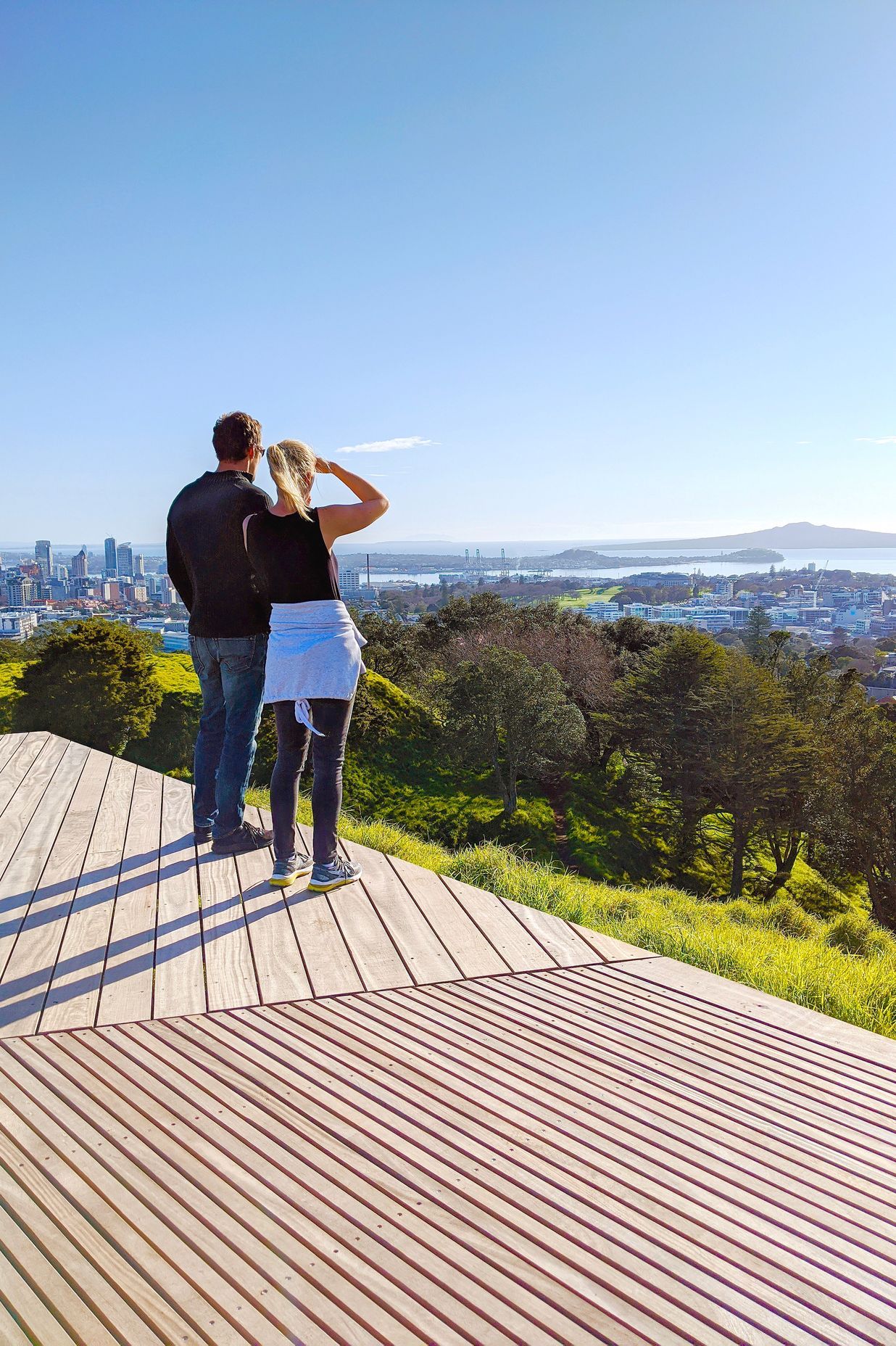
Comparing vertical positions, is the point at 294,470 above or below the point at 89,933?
above

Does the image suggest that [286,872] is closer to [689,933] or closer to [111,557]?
[689,933]

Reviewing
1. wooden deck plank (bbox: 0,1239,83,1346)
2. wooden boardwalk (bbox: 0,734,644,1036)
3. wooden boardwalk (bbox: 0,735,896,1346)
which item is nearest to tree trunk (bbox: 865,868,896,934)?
wooden boardwalk (bbox: 0,734,644,1036)

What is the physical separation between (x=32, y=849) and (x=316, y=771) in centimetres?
155

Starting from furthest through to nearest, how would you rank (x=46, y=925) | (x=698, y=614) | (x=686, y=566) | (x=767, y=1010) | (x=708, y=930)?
(x=686, y=566)
(x=698, y=614)
(x=708, y=930)
(x=46, y=925)
(x=767, y=1010)

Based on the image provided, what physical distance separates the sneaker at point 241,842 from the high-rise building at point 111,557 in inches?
2658

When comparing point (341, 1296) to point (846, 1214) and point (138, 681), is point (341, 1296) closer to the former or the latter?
point (846, 1214)

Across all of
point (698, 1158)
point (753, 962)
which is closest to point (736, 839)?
point (753, 962)

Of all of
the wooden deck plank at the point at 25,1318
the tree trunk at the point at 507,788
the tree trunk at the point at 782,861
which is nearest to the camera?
the wooden deck plank at the point at 25,1318

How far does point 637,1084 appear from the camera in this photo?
2.00m

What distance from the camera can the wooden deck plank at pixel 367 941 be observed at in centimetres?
253

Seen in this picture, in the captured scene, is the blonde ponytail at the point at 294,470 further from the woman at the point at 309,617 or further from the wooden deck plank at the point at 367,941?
the wooden deck plank at the point at 367,941

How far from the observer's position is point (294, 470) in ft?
9.05

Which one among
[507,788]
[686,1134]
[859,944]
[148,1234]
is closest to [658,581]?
[507,788]

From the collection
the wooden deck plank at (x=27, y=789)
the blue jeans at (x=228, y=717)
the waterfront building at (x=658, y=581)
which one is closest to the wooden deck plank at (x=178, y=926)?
the blue jeans at (x=228, y=717)
